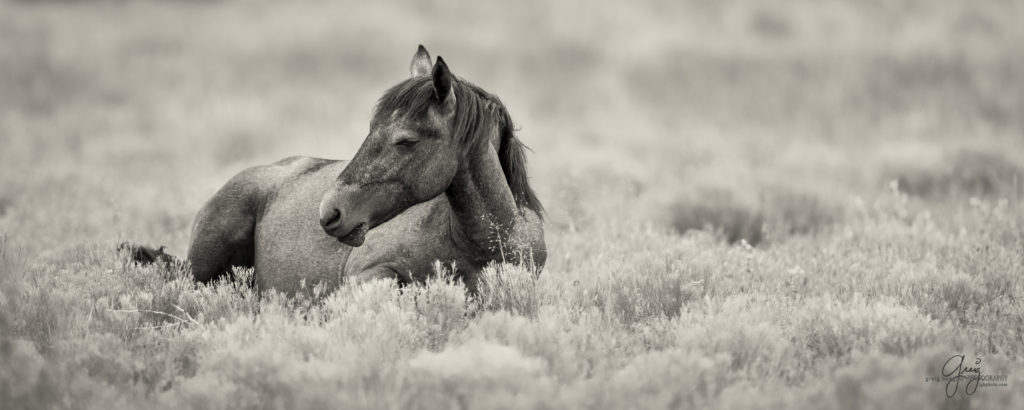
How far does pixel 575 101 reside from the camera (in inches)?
742

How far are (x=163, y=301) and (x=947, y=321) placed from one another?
4629 mm

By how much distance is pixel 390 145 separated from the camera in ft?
16.1

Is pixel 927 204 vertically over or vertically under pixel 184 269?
under

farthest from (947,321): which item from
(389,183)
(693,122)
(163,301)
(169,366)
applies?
(693,122)

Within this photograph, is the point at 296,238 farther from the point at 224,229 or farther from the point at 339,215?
the point at 339,215

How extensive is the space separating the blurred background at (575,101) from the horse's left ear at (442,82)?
3.25 metres

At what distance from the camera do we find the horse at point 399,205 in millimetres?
4910

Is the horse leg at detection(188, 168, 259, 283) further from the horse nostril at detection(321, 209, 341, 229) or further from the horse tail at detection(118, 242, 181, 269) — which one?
the horse nostril at detection(321, 209, 341, 229)

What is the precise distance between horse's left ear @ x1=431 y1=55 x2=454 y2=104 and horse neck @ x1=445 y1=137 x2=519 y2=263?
36 centimetres

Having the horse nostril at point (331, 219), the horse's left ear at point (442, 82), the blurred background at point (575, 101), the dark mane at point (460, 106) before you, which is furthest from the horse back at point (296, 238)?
the blurred background at point (575, 101)

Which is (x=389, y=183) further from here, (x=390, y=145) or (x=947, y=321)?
(x=947, y=321)

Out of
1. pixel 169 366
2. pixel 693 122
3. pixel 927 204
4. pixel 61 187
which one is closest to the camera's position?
pixel 169 366

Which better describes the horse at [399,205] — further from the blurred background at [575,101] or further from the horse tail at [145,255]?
the blurred background at [575,101]
